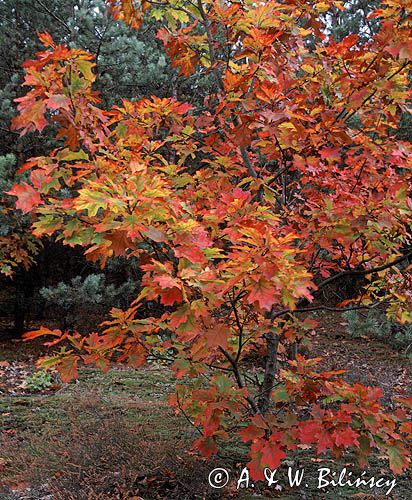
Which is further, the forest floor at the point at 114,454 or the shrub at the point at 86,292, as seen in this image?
the shrub at the point at 86,292

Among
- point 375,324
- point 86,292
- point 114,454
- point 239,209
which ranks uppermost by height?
point 239,209

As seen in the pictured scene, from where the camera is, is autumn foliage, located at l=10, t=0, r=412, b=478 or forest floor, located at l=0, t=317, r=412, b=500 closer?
autumn foliage, located at l=10, t=0, r=412, b=478

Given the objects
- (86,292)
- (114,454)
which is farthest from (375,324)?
(114,454)

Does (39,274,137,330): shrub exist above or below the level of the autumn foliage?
below

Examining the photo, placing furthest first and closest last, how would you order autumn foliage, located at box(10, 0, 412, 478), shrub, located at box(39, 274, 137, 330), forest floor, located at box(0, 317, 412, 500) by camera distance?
1. shrub, located at box(39, 274, 137, 330)
2. forest floor, located at box(0, 317, 412, 500)
3. autumn foliage, located at box(10, 0, 412, 478)

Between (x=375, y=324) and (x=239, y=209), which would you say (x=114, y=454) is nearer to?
(x=239, y=209)

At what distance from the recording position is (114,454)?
324cm

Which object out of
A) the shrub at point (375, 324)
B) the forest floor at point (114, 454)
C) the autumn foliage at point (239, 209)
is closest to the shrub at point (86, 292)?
the forest floor at point (114, 454)

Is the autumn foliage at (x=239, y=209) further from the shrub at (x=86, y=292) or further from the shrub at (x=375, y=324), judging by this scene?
the shrub at (x=86, y=292)

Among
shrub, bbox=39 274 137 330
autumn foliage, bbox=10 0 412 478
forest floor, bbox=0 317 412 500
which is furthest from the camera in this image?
shrub, bbox=39 274 137 330

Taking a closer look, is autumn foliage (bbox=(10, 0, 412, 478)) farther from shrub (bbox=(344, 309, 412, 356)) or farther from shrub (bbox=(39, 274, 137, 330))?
shrub (bbox=(39, 274, 137, 330))

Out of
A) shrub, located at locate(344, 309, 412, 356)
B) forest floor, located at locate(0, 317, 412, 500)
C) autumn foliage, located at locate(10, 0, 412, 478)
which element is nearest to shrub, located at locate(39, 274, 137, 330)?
forest floor, located at locate(0, 317, 412, 500)

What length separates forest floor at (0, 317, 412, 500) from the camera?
2918mm

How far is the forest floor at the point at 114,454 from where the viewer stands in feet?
9.57
